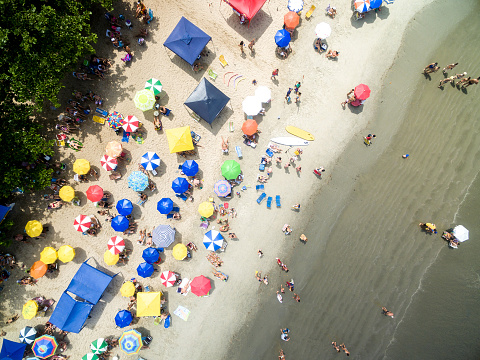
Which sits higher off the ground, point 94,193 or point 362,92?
point 362,92

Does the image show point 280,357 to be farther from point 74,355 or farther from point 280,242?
point 74,355

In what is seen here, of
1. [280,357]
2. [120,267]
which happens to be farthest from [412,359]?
[120,267]

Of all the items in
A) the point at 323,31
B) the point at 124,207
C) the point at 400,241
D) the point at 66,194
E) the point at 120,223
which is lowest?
the point at 66,194

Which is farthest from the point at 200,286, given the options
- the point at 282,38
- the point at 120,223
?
the point at 282,38

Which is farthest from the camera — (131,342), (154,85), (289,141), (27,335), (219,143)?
(219,143)

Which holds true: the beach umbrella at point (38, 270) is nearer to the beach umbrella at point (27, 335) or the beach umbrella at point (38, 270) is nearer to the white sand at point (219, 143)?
the white sand at point (219, 143)

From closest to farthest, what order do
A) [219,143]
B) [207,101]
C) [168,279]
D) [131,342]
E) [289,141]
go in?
1. [131,342]
2. [207,101]
3. [168,279]
4. [289,141]
5. [219,143]

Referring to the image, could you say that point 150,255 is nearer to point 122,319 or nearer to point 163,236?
point 163,236
